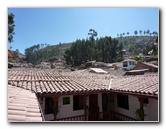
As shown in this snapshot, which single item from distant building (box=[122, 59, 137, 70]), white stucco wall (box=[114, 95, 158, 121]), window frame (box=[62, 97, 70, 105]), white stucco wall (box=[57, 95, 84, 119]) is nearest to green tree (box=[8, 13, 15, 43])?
white stucco wall (box=[57, 95, 84, 119])

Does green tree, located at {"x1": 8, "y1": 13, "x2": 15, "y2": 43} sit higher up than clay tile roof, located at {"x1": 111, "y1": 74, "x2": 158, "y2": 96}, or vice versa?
green tree, located at {"x1": 8, "y1": 13, "x2": 15, "y2": 43}

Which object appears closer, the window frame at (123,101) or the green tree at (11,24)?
the green tree at (11,24)

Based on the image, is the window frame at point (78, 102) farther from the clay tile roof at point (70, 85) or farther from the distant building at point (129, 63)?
the distant building at point (129, 63)

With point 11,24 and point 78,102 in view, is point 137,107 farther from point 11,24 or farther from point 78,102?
point 11,24

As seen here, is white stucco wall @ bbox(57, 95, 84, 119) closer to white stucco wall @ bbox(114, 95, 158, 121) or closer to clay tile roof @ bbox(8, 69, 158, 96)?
clay tile roof @ bbox(8, 69, 158, 96)

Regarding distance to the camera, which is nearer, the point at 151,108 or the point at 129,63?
the point at 151,108

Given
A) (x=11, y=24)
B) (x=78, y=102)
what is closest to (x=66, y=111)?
(x=78, y=102)

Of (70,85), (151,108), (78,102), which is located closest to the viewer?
(151,108)

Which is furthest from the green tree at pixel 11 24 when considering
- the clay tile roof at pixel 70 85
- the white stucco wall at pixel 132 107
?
the white stucco wall at pixel 132 107

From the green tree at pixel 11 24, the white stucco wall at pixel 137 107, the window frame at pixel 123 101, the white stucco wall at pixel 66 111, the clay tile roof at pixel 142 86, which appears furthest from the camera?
the window frame at pixel 123 101

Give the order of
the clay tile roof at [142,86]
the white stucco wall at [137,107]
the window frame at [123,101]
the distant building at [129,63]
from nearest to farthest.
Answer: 1. the clay tile roof at [142,86]
2. the white stucco wall at [137,107]
3. the window frame at [123,101]
4. the distant building at [129,63]

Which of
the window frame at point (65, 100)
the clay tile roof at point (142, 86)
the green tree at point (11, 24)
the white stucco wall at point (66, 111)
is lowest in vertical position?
the white stucco wall at point (66, 111)
